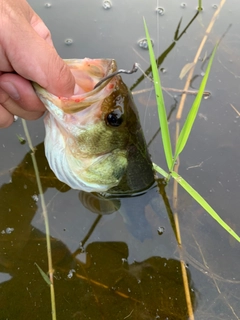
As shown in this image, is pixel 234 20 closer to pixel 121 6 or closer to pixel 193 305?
pixel 121 6

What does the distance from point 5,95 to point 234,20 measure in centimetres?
239

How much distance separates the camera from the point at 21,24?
1.59m

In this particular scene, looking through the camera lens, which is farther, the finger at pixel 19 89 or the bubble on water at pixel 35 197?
the bubble on water at pixel 35 197

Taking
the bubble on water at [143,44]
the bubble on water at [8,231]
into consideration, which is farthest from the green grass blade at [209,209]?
the bubble on water at [143,44]

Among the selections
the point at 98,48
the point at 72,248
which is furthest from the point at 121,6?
the point at 72,248

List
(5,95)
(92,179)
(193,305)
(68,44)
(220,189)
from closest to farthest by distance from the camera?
(5,95)
(92,179)
(193,305)
(220,189)
(68,44)

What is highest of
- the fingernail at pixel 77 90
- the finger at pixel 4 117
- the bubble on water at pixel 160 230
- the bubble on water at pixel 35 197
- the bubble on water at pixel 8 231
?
the fingernail at pixel 77 90

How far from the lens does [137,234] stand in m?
2.35

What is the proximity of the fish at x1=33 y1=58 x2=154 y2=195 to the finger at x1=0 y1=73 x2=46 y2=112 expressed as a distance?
4 cm

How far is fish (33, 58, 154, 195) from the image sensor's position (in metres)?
1.69

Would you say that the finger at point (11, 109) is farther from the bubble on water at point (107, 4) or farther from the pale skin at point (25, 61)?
the bubble on water at point (107, 4)

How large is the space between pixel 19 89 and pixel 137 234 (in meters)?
1.23

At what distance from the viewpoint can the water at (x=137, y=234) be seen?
2.17 metres

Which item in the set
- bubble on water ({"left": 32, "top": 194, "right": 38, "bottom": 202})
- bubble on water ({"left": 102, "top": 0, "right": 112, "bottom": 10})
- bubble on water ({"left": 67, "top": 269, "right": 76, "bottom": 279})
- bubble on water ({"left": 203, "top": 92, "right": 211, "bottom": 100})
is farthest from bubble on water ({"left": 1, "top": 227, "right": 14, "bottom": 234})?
bubble on water ({"left": 102, "top": 0, "right": 112, "bottom": 10})
